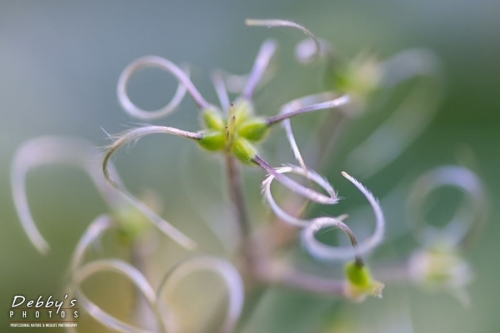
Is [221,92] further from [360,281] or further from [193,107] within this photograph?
[193,107]

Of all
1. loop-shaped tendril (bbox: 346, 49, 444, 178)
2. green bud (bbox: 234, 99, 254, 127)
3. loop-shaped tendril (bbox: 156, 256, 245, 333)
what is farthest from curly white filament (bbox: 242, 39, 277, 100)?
loop-shaped tendril (bbox: 346, 49, 444, 178)

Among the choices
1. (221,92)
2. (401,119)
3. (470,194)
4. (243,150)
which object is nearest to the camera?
(243,150)

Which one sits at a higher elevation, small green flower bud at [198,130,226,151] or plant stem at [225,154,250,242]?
small green flower bud at [198,130,226,151]

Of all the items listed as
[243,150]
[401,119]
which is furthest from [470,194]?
[243,150]

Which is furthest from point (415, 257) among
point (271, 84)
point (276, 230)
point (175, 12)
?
point (175, 12)

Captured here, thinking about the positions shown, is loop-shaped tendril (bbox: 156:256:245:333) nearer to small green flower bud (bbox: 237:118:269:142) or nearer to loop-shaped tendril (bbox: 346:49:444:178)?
small green flower bud (bbox: 237:118:269:142)

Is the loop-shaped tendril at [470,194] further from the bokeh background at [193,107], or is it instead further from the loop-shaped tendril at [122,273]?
the loop-shaped tendril at [122,273]
